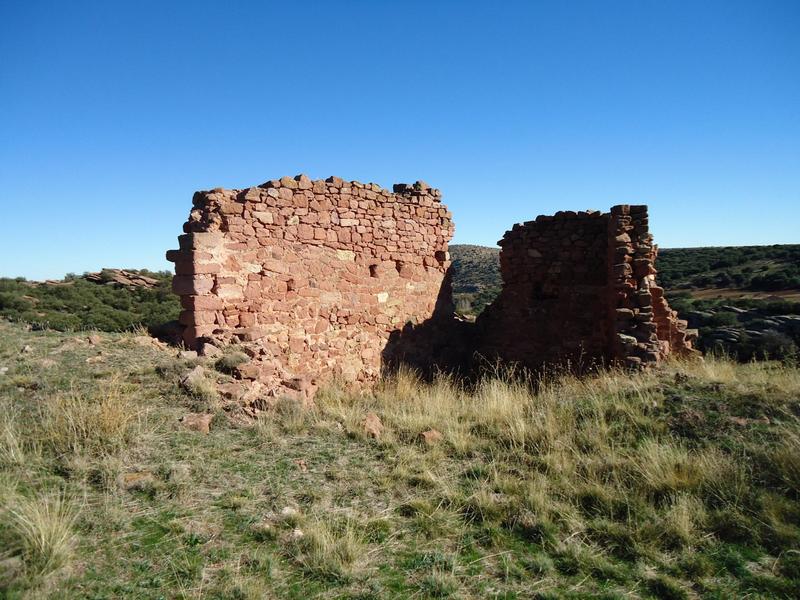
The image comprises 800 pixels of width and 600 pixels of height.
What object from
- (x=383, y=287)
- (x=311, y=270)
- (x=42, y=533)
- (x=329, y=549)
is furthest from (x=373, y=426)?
(x=383, y=287)

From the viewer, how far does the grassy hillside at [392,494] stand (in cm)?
295

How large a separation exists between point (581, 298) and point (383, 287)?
355 centimetres

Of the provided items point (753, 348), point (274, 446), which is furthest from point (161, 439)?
point (753, 348)

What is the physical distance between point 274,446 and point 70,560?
6.81 ft

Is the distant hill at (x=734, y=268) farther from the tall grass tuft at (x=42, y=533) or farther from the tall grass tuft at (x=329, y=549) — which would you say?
the tall grass tuft at (x=42, y=533)

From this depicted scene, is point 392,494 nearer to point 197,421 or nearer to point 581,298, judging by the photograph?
point 197,421

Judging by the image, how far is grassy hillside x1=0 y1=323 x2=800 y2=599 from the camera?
2.95 meters

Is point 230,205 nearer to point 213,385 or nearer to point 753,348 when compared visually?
point 213,385

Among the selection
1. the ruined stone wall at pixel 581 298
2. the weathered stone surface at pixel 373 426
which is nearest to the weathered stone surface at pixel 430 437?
the weathered stone surface at pixel 373 426

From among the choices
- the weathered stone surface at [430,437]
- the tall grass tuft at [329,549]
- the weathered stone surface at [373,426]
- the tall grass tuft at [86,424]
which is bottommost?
the tall grass tuft at [329,549]

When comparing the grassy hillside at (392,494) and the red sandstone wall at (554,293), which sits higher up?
the red sandstone wall at (554,293)

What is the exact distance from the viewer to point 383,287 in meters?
9.23

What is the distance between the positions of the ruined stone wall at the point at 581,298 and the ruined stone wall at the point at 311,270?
1377mm

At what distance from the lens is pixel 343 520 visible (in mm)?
3584
